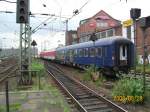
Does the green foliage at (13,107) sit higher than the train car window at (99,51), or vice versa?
the train car window at (99,51)

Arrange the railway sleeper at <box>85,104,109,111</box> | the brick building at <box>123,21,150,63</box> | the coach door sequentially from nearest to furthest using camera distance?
the railway sleeper at <box>85,104,109,111</box> → the coach door → the brick building at <box>123,21,150,63</box>

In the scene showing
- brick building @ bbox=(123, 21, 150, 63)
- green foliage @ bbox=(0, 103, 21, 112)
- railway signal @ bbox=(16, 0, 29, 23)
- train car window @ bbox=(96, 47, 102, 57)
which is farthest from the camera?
brick building @ bbox=(123, 21, 150, 63)

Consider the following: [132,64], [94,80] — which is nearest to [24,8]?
[94,80]

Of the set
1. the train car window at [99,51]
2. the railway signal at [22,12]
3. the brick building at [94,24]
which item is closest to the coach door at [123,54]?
the train car window at [99,51]

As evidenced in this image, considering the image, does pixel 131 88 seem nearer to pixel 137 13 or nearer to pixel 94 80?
pixel 137 13

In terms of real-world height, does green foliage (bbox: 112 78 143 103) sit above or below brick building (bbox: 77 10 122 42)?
below

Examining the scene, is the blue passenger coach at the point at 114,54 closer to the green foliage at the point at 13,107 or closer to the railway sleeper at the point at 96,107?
the railway sleeper at the point at 96,107

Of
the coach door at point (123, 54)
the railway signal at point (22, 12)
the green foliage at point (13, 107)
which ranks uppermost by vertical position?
the railway signal at point (22, 12)

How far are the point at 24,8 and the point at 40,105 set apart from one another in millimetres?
3821

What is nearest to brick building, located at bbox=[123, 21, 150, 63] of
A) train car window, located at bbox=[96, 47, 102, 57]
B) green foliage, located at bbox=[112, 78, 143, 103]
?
train car window, located at bbox=[96, 47, 102, 57]
